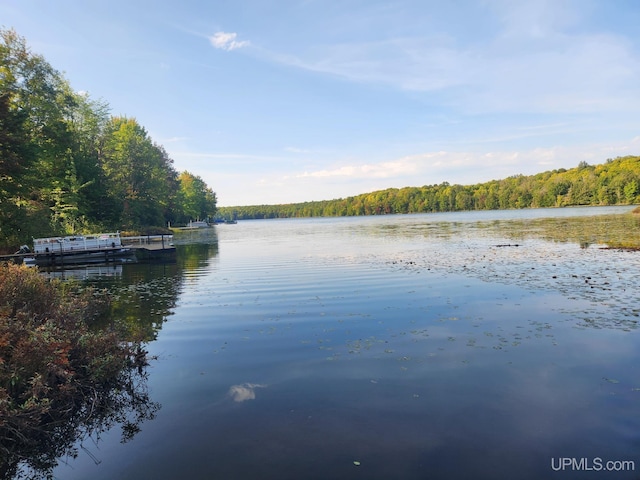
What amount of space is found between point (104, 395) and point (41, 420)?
4.89 feet

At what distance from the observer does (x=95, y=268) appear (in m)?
36.6

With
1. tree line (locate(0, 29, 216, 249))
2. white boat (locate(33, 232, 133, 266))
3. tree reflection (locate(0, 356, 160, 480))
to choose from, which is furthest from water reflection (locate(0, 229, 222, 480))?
tree line (locate(0, 29, 216, 249))

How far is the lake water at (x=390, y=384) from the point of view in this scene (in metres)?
6.44

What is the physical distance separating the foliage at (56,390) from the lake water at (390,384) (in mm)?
572

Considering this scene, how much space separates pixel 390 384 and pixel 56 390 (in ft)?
23.8

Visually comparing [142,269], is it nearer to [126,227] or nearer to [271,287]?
[271,287]

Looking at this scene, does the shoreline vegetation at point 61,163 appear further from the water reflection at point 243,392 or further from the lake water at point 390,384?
the water reflection at point 243,392

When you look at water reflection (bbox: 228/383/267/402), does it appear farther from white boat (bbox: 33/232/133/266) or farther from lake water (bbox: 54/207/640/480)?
white boat (bbox: 33/232/133/266)

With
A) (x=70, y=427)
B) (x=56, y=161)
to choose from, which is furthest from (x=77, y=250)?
(x=70, y=427)

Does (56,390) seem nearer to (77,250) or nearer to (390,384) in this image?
(390,384)

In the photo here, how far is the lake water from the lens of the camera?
6438mm

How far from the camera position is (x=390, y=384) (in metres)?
9.12

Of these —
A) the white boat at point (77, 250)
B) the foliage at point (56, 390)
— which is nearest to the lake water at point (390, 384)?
the foliage at point (56, 390)

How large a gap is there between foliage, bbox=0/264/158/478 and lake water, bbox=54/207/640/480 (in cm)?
57
